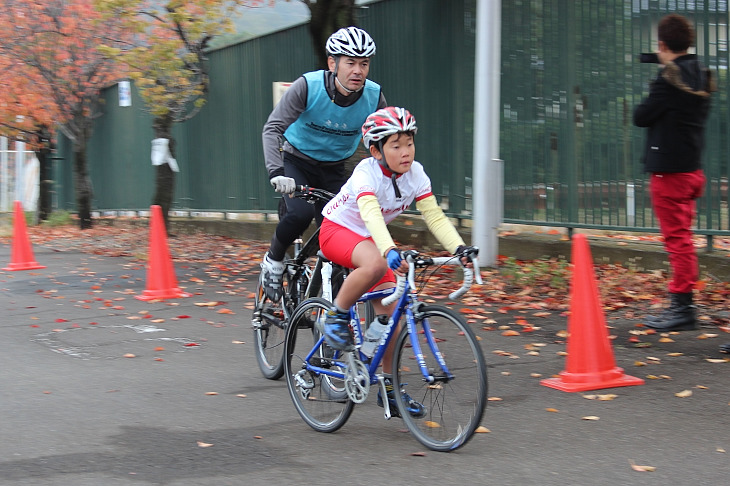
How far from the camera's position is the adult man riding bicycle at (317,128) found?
583 cm

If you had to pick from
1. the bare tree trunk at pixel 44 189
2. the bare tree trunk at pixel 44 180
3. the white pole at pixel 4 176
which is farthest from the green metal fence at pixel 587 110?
the white pole at pixel 4 176

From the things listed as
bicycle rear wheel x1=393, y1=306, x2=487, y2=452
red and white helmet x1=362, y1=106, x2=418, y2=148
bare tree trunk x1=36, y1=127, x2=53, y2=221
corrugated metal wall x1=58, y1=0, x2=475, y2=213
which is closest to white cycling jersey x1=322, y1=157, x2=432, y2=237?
red and white helmet x1=362, y1=106, x2=418, y2=148

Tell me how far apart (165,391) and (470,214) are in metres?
6.51

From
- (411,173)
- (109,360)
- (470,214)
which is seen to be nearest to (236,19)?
(470,214)

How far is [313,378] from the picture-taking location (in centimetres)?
533

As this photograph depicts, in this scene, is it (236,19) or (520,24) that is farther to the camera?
(236,19)

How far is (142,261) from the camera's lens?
45.9 ft

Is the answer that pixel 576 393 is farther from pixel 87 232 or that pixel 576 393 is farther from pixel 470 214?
pixel 87 232

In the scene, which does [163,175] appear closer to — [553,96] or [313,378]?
[553,96]

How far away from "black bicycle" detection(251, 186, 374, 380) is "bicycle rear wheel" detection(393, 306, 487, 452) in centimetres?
95

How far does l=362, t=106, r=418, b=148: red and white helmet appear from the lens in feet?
15.4

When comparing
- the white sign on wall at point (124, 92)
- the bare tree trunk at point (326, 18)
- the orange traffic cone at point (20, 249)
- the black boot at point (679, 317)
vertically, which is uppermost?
the white sign on wall at point (124, 92)

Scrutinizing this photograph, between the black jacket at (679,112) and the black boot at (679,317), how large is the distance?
1.00 meters

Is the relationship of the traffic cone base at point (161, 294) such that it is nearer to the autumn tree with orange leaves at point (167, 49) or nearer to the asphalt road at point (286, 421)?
the asphalt road at point (286, 421)
